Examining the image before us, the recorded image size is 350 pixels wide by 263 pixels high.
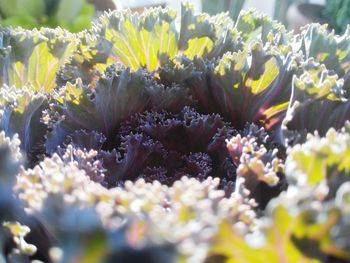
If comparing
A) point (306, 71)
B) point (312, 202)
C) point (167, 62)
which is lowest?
point (312, 202)

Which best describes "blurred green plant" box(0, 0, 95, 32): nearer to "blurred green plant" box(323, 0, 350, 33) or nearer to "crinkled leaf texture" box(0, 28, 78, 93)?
"crinkled leaf texture" box(0, 28, 78, 93)

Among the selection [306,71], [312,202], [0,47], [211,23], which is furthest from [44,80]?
[312,202]

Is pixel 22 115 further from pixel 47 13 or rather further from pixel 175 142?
pixel 47 13

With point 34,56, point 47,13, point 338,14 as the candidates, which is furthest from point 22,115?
point 338,14

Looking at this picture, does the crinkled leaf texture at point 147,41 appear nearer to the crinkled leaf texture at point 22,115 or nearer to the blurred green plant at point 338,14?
the crinkled leaf texture at point 22,115

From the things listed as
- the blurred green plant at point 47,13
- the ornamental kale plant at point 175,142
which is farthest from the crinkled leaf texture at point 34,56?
the blurred green plant at point 47,13

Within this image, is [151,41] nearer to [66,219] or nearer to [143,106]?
[143,106]
